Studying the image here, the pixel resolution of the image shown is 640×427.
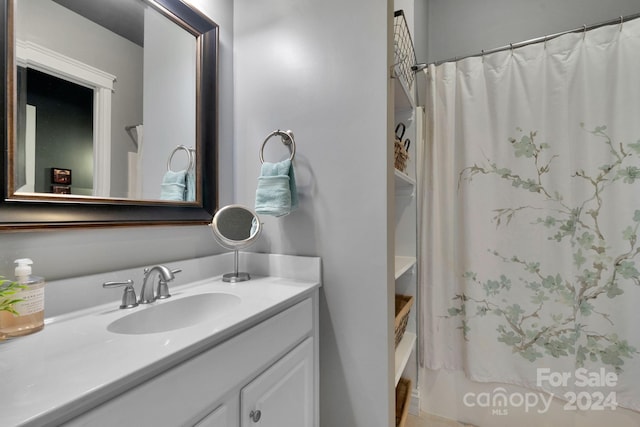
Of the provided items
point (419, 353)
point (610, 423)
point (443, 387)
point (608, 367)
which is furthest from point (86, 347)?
point (610, 423)

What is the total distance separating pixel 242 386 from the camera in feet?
2.30

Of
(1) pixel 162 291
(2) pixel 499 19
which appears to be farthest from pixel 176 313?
(2) pixel 499 19

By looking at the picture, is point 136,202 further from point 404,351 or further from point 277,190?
point 404,351

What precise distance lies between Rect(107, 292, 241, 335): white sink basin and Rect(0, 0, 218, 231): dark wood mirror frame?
288 mm

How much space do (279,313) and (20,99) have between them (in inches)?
33.9

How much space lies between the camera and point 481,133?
153cm

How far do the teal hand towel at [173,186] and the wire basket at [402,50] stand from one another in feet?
2.94

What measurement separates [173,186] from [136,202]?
0.16 metres

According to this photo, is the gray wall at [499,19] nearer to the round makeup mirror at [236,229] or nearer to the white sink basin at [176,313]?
the round makeup mirror at [236,229]

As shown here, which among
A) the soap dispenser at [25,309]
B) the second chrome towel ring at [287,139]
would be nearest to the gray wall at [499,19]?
the second chrome towel ring at [287,139]

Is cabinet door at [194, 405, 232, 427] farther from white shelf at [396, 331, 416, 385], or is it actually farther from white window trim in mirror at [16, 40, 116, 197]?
white shelf at [396, 331, 416, 385]

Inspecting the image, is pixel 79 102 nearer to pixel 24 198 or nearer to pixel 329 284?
pixel 24 198

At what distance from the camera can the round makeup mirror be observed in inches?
Answer: 44.2

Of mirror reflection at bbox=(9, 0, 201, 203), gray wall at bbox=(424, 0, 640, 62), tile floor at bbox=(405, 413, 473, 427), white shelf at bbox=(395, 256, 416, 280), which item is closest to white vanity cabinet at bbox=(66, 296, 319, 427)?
white shelf at bbox=(395, 256, 416, 280)
